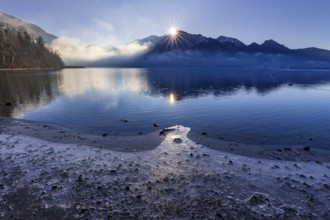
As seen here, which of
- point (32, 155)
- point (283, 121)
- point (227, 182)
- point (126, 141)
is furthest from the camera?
point (283, 121)

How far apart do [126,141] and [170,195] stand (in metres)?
10.7

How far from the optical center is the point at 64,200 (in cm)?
1123

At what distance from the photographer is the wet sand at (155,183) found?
1059 cm

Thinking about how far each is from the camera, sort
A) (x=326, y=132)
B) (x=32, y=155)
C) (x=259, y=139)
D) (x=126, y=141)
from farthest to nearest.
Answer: (x=326, y=132), (x=259, y=139), (x=126, y=141), (x=32, y=155)

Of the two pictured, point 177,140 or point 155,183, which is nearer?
point 155,183

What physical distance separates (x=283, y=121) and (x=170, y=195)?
2763cm

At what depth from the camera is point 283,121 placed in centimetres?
3225

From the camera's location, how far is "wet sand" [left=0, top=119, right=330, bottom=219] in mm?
10594

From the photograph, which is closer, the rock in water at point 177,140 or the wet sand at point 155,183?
the wet sand at point 155,183

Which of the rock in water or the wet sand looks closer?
the wet sand

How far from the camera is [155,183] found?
42.7ft

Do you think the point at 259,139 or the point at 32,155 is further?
the point at 259,139

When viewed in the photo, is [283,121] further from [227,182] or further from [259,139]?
[227,182]

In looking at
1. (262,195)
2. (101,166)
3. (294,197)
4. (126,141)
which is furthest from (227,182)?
A: (126,141)
